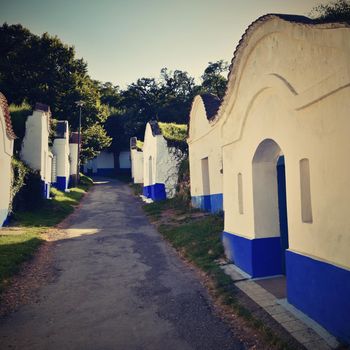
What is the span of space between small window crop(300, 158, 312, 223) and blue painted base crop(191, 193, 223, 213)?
302 inches

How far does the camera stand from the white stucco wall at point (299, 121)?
4164 millimetres

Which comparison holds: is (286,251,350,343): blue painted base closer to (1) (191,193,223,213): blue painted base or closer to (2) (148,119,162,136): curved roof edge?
(1) (191,193,223,213): blue painted base

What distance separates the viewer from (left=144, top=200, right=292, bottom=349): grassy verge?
4.72 meters

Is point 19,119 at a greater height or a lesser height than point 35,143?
greater

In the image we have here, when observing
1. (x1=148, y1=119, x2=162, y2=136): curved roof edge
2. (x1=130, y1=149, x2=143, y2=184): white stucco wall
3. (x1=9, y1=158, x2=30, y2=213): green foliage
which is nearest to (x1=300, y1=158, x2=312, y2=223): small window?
(x1=9, y1=158, x2=30, y2=213): green foliage

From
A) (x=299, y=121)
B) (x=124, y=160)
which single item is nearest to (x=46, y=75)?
(x=124, y=160)

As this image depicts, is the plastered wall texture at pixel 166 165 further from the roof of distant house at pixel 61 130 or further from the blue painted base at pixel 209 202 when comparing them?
the roof of distant house at pixel 61 130

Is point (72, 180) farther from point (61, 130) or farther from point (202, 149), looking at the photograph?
point (202, 149)

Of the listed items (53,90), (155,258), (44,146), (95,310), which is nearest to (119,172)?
(53,90)

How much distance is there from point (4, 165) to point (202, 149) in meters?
8.39

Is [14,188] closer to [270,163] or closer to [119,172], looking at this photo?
[270,163]

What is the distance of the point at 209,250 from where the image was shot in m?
8.73

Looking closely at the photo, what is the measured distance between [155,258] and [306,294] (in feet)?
15.9

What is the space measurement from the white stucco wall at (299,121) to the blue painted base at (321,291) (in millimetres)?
160
